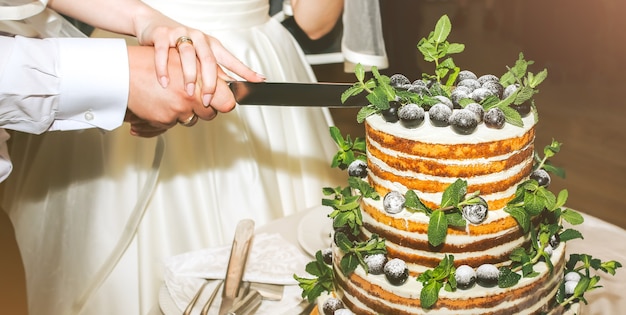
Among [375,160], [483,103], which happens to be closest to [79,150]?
[375,160]

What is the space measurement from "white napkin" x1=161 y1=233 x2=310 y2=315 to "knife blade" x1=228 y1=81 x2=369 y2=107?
300mm

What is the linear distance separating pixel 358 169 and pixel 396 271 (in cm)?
21

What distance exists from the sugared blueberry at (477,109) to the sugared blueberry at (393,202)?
0.15 metres

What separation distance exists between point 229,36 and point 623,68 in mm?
3534

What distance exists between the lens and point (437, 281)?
0.90 m

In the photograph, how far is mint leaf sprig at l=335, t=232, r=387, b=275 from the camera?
0.96m

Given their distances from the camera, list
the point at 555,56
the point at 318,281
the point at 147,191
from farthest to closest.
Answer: the point at 555,56, the point at 147,191, the point at 318,281

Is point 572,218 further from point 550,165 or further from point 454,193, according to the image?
point 454,193

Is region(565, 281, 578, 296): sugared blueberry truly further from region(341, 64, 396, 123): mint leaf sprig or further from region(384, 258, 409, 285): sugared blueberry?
region(341, 64, 396, 123): mint leaf sprig

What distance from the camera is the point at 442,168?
905mm

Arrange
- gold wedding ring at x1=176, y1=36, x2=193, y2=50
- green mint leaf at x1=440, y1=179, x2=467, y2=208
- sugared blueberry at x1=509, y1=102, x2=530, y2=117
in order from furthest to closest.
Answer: gold wedding ring at x1=176, y1=36, x2=193, y2=50, sugared blueberry at x1=509, y1=102, x2=530, y2=117, green mint leaf at x1=440, y1=179, x2=467, y2=208

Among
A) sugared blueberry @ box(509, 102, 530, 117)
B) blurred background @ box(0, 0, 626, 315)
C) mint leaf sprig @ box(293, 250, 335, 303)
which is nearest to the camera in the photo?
sugared blueberry @ box(509, 102, 530, 117)

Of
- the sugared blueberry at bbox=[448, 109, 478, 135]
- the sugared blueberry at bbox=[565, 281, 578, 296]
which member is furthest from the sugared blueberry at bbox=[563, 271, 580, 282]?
the sugared blueberry at bbox=[448, 109, 478, 135]

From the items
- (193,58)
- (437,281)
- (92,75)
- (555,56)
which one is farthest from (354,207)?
(555,56)
